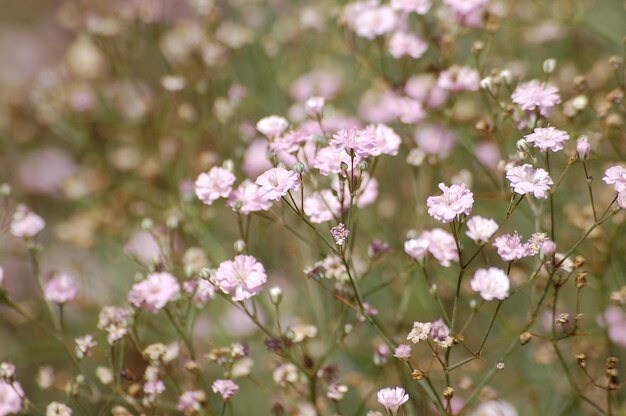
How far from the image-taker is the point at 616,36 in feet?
11.3

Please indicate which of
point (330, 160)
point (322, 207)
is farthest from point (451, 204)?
point (322, 207)

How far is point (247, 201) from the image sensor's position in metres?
2.36

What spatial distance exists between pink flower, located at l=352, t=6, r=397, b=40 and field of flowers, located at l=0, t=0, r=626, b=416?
11mm

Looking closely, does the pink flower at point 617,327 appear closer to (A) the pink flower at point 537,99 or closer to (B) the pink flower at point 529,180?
(A) the pink flower at point 537,99

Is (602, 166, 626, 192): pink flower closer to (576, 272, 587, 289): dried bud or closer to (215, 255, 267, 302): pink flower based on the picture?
(576, 272, 587, 289): dried bud

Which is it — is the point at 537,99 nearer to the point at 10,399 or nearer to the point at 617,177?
the point at 617,177

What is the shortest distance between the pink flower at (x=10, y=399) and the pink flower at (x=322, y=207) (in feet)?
3.64

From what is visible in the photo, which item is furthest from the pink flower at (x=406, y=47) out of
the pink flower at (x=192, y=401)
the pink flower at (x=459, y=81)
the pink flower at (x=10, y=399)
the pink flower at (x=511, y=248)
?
the pink flower at (x=10, y=399)

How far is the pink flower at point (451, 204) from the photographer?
6.87ft

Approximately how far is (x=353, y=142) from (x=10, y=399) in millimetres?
1393

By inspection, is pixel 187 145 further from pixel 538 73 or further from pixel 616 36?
pixel 616 36

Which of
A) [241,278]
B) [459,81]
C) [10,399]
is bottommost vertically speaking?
[10,399]

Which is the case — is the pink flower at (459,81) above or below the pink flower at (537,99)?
above

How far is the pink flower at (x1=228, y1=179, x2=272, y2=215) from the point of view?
2318 millimetres
